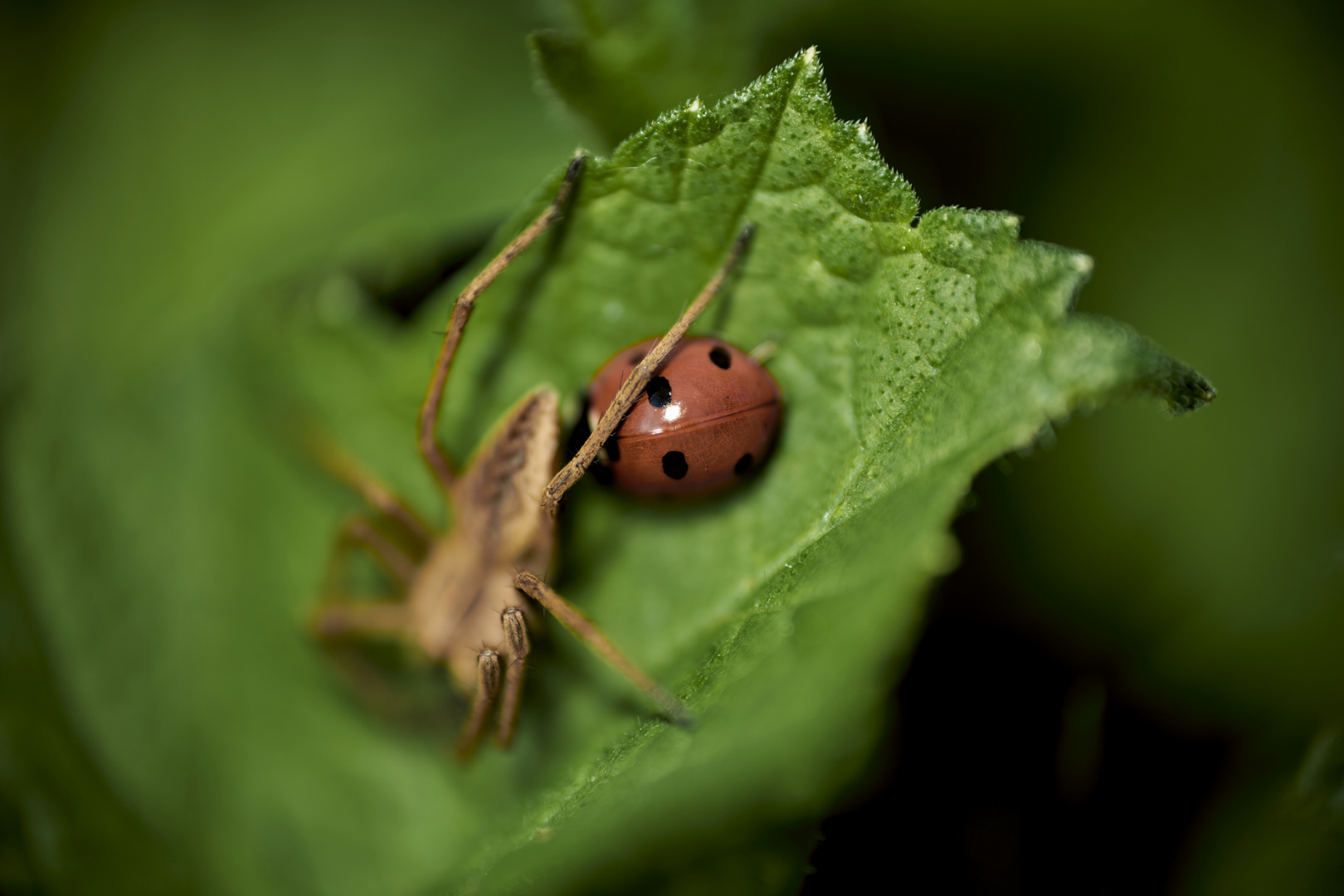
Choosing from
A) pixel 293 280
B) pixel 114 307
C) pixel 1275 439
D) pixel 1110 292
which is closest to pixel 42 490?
pixel 114 307

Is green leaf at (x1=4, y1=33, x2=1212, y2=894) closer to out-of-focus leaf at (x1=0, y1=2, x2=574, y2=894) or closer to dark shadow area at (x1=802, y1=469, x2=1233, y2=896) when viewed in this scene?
out-of-focus leaf at (x1=0, y1=2, x2=574, y2=894)

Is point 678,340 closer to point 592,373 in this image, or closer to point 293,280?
point 592,373

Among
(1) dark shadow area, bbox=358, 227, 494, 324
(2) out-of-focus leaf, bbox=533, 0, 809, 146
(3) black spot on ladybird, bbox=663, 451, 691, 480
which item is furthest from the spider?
(1) dark shadow area, bbox=358, 227, 494, 324

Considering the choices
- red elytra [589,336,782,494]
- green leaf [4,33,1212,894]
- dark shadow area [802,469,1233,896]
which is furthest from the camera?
dark shadow area [802,469,1233,896]

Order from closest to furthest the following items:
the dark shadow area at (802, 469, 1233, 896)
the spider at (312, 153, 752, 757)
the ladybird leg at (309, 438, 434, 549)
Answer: the spider at (312, 153, 752, 757) < the dark shadow area at (802, 469, 1233, 896) < the ladybird leg at (309, 438, 434, 549)

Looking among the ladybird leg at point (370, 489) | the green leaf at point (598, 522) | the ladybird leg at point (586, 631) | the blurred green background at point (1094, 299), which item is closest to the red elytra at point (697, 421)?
the green leaf at point (598, 522)

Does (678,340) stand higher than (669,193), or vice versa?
(669,193)
